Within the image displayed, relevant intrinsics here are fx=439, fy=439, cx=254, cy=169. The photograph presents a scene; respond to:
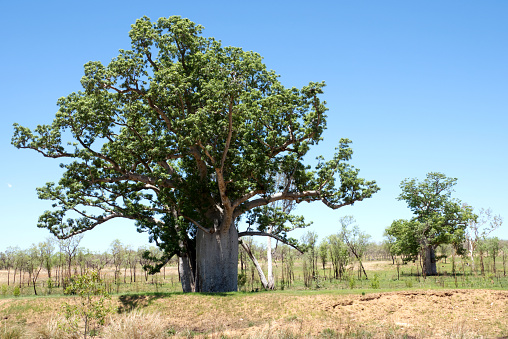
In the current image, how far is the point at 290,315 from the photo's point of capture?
17.8m

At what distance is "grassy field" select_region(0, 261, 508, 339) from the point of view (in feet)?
45.4

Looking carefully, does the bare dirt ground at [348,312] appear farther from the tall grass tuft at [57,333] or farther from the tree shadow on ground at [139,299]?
the tall grass tuft at [57,333]

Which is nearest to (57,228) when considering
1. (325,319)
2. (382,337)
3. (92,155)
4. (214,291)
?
(92,155)

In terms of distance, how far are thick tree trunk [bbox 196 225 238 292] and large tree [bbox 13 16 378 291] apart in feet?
0.17

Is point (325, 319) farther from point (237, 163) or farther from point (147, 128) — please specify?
point (147, 128)

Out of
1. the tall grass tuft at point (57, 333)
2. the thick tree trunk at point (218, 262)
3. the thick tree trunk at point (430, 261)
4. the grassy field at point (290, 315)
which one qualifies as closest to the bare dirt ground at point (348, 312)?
the grassy field at point (290, 315)

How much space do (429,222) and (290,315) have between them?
2589 centimetres

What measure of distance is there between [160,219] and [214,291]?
5.56 metres

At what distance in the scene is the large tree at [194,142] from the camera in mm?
20750

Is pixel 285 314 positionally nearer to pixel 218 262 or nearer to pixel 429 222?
pixel 218 262

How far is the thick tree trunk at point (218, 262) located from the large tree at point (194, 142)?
53 millimetres

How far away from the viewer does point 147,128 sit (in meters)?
21.9

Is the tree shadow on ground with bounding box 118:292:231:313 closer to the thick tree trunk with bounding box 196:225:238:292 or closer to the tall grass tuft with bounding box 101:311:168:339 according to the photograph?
the thick tree trunk with bounding box 196:225:238:292

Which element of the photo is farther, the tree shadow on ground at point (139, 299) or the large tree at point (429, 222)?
the large tree at point (429, 222)
